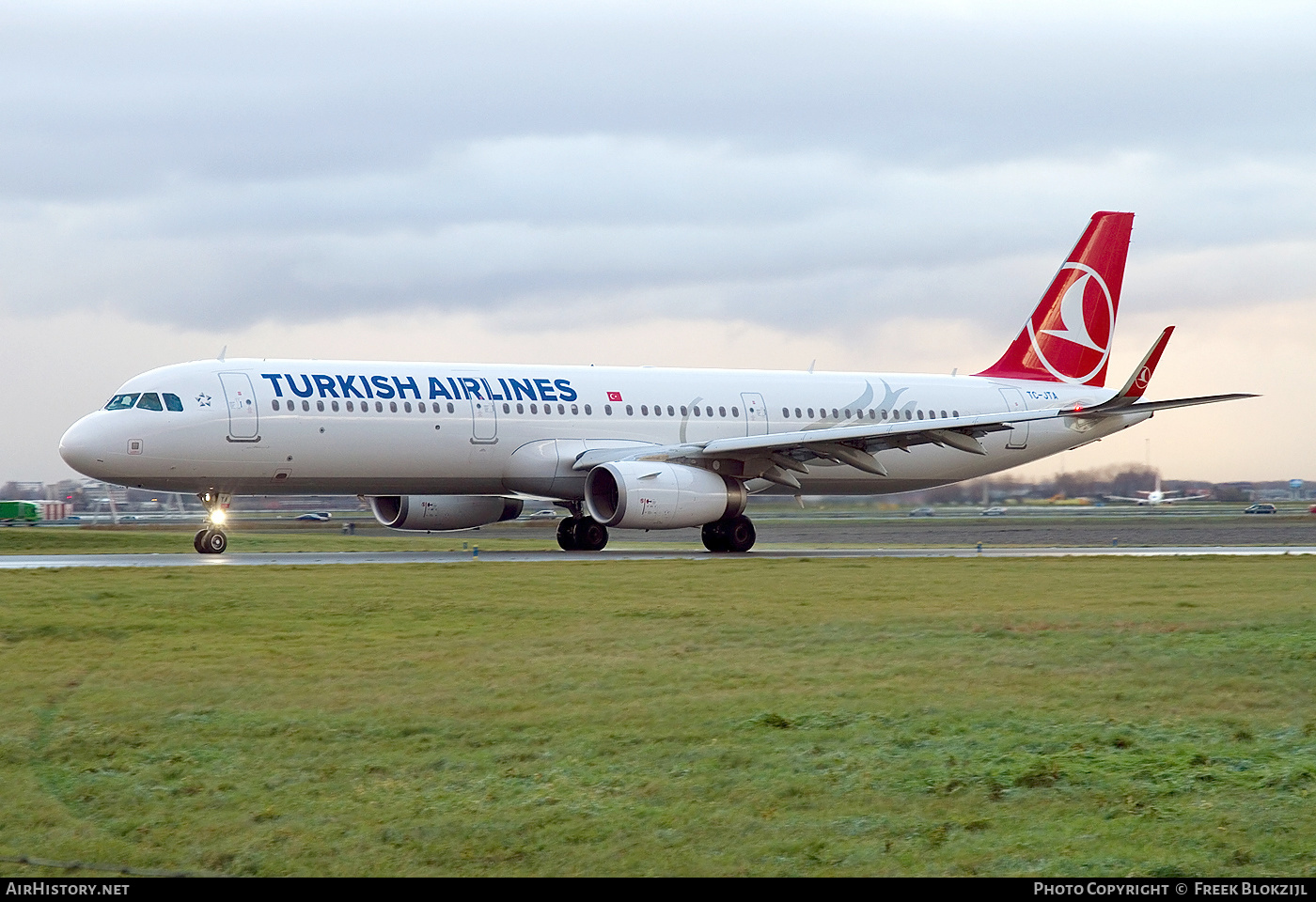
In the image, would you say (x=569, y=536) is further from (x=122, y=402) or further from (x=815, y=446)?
(x=122, y=402)

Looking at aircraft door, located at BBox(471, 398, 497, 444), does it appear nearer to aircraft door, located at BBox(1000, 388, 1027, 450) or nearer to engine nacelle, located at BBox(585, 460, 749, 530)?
engine nacelle, located at BBox(585, 460, 749, 530)

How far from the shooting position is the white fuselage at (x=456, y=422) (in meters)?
28.1

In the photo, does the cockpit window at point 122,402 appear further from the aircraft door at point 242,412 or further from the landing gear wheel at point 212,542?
the landing gear wheel at point 212,542

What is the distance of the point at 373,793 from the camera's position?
842cm

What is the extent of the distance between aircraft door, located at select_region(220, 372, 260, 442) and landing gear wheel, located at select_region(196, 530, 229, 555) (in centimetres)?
252

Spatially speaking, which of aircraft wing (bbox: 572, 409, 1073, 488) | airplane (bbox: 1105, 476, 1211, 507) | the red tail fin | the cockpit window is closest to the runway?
aircraft wing (bbox: 572, 409, 1073, 488)

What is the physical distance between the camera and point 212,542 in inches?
1163

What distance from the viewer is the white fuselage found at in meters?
28.1

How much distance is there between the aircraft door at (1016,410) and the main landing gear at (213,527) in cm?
1942

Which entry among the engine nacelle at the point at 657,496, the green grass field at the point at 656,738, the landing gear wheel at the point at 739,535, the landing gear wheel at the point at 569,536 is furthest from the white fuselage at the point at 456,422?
the green grass field at the point at 656,738

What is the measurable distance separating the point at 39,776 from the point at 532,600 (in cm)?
942

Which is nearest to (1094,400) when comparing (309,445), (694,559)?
(694,559)

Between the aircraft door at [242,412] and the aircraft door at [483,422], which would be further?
the aircraft door at [483,422]

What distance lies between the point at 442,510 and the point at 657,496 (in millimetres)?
6405
